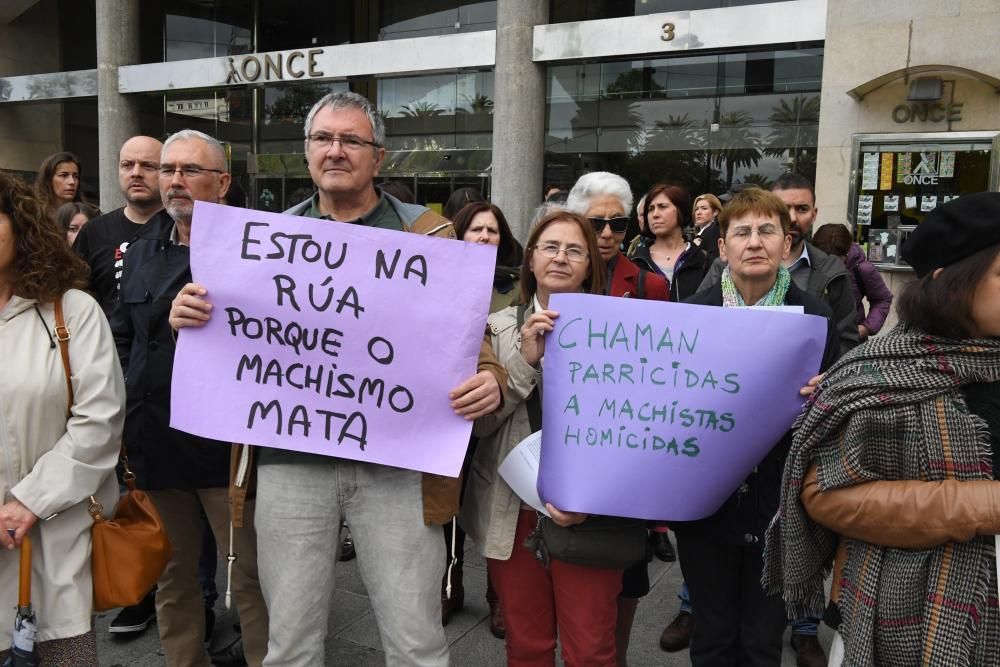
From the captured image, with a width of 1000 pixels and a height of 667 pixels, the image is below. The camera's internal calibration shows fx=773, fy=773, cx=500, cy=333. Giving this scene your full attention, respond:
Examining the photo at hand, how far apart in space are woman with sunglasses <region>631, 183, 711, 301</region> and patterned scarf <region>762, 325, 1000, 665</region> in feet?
9.29

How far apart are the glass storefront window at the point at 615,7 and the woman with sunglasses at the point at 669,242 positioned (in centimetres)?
717

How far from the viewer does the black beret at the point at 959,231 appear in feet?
5.48

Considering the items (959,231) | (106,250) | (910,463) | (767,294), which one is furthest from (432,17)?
(910,463)

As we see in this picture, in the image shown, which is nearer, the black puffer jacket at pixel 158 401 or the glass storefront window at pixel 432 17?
the black puffer jacket at pixel 158 401

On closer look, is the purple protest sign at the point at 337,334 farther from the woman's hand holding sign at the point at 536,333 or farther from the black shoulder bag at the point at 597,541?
the black shoulder bag at the point at 597,541

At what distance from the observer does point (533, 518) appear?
8.38 feet

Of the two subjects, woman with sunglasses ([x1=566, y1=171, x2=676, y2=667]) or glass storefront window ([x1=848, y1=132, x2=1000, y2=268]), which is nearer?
woman with sunglasses ([x1=566, y1=171, x2=676, y2=667])

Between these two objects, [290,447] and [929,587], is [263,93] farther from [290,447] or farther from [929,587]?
[929,587]

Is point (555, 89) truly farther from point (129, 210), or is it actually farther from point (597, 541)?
point (597, 541)

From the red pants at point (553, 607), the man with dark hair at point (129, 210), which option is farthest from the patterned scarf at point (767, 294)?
the man with dark hair at point (129, 210)

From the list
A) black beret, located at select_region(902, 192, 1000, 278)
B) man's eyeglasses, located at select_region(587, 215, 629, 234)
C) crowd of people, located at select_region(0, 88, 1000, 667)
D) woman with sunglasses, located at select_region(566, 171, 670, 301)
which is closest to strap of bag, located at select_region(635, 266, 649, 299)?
woman with sunglasses, located at select_region(566, 171, 670, 301)

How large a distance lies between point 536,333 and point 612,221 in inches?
48.7

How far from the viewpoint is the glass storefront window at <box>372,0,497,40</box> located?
13.3 m

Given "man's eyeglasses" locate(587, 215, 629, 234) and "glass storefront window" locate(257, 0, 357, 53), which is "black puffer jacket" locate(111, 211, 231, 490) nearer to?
"man's eyeglasses" locate(587, 215, 629, 234)
